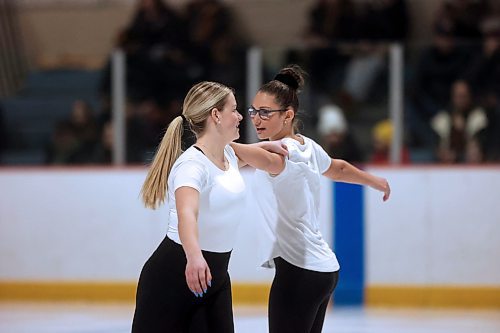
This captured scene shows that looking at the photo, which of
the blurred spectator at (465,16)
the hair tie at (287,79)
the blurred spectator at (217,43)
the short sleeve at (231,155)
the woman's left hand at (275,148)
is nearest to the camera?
the short sleeve at (231,155)

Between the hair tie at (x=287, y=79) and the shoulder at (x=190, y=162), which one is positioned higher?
the hair tie at (x=287, y=79)

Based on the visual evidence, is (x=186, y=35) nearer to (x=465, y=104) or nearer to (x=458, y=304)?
(x=465, y=104)

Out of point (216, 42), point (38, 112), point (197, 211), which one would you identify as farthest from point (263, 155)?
point (216, 42)

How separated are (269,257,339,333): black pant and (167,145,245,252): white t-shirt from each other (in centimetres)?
48

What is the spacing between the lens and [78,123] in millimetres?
9984

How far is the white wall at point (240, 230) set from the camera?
902 cm

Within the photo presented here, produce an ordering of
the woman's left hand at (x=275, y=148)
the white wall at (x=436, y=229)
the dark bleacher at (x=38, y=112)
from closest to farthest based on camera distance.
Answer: the woman's left hand at (x=275, y=148), the white wall at (x=436, y=229), the dark bleacher at (x=38, y=112)

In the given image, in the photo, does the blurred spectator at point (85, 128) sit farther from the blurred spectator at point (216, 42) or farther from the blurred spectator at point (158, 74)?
the blurred spectator at point (216, 42)

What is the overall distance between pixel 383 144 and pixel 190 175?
5.88 metres

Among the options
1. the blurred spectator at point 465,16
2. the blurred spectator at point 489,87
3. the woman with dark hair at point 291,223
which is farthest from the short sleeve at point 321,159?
the blurred spectator at point 465,16

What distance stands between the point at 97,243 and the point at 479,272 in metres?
3.48

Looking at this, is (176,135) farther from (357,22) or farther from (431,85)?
(357,22)

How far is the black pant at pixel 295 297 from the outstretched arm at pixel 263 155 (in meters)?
0.46

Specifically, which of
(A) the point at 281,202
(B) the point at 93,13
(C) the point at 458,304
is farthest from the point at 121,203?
(A) the point at 281,202
